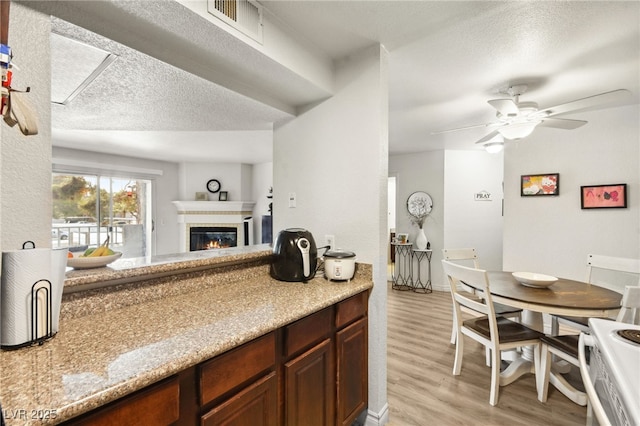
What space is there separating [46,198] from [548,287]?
3111 millimetres

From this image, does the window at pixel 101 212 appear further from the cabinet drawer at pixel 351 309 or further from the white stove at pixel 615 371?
the white stove at pixel 615 371

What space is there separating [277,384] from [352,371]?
0.60m

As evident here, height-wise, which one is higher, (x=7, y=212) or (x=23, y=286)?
(x=7, y=212)

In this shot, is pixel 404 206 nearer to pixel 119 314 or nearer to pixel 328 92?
pixel 328 92

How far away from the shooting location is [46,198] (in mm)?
1102

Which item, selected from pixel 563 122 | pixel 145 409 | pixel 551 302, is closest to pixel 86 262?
pixel 145 409

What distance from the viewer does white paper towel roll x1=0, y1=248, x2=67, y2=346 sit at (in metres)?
0.85

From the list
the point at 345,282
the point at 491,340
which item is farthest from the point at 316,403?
the point at 491,340

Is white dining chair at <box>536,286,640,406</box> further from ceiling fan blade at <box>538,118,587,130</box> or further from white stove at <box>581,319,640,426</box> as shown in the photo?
ceiling fan blade at <box>538,118,587,130</box>

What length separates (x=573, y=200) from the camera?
325 cm

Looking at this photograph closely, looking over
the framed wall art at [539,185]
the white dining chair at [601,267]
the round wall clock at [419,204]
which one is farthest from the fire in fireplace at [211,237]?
the white dining chair at [601,267]

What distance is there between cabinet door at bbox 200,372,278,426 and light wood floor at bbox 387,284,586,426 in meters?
1.07

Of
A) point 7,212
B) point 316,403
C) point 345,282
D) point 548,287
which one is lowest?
point 316,403

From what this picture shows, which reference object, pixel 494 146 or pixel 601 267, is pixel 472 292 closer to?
A: pixel 601 267
